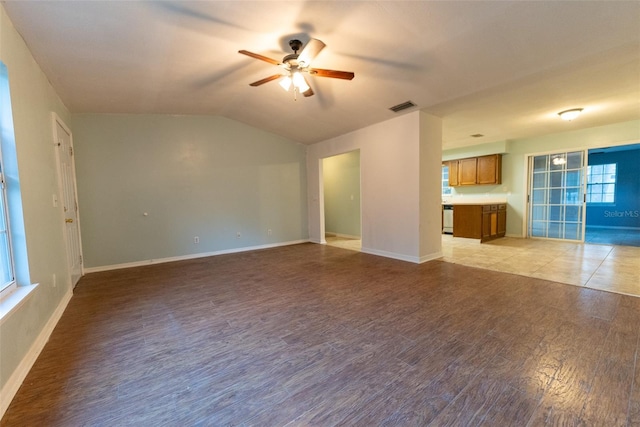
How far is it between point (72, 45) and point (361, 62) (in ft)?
9.89

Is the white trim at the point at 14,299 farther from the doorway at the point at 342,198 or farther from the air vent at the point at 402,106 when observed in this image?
the doorway at the point at 342,198

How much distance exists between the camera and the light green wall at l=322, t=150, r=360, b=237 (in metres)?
7.05

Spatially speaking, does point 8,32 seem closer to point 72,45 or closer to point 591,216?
point 72,45

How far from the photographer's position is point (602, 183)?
8.37 m

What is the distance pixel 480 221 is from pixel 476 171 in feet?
5.74

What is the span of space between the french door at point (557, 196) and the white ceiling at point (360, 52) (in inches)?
66.2

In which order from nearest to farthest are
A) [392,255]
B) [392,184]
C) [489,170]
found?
[392,184], [392,255], [489,170]

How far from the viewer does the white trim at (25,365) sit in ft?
5.02

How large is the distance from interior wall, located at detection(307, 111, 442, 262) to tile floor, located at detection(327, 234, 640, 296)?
2.65 ft

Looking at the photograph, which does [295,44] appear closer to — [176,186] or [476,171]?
[176,186]

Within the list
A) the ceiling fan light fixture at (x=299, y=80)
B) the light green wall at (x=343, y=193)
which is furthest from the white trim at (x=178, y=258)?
the ceiling fan light fixture at (x=299, y=80)

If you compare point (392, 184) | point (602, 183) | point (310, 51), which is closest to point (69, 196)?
point (310, 51)

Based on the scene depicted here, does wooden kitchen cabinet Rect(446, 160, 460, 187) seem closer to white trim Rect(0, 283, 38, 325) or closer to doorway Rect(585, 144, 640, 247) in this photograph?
doorway Rect(585, 144, 640, 247)

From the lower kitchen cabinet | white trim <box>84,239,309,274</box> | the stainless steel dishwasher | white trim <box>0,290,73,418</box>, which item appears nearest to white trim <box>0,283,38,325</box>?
white trim <box>0,290,73,418</box>
